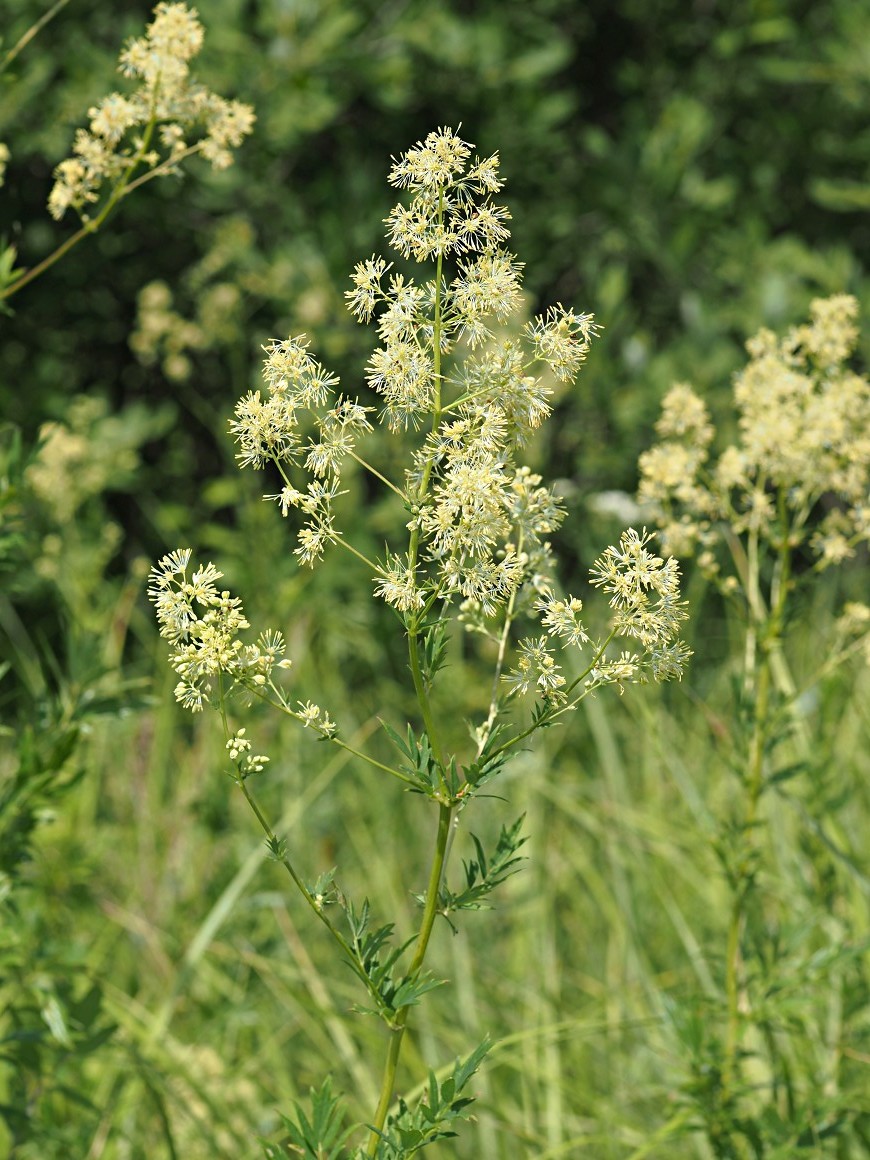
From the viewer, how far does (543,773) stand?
13.0 feet

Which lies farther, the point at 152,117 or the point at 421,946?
the point at 152,117

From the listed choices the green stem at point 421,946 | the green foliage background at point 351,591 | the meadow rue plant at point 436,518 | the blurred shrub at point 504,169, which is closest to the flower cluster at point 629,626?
the meadow rue plant at point 436,518

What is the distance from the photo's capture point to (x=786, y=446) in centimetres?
227

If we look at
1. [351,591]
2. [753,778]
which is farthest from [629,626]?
[351,591]

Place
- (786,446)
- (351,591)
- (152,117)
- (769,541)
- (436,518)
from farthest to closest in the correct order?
(351,591) → (769,541) → (786,446) → (152,117) → (436,518)

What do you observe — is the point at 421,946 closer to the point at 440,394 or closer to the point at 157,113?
the point at 440,394

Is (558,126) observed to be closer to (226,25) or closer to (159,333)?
(226,25)

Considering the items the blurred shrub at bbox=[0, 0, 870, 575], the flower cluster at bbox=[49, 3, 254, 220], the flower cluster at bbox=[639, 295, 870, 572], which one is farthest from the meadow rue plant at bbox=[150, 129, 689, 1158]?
the blurred shrub at bbox=[0, 0, 870, 575]

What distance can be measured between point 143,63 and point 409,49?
3526 millimetres

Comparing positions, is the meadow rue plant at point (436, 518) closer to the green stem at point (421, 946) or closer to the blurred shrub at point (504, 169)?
the green stem at point (421, 946)

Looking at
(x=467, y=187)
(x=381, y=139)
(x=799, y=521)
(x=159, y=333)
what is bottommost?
(x=467, y=187)

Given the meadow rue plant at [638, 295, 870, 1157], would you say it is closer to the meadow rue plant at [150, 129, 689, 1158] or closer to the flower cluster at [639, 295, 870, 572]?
the flower cluster at [639, 295, 870, 572]

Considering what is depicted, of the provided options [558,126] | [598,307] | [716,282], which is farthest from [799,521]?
[558,126]

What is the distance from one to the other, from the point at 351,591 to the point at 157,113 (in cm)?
346
